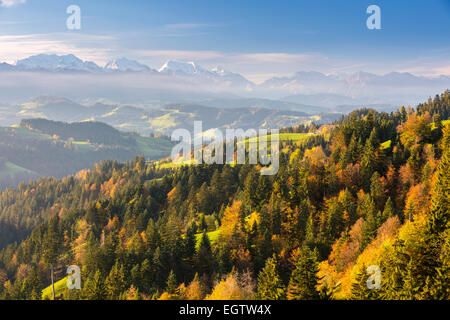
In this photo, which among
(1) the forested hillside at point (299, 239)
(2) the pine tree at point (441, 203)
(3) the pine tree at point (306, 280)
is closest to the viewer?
(3) the pine tree at point (306, 280)

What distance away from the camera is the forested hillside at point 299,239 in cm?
3912

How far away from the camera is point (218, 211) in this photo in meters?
110

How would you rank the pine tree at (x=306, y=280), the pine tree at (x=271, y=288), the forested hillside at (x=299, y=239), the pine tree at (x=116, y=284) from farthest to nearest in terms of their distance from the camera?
the pine tree at (x=116, y=284) < the pine tree at (x=271, y=288) < the forested hillside at (x=299, y=239) < the pine tree at (x=306, y=280)

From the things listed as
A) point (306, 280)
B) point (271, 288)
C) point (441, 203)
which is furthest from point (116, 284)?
point (441, 203)

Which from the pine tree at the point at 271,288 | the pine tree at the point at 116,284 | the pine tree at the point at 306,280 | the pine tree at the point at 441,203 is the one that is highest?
the pine tree at the point at 441,203

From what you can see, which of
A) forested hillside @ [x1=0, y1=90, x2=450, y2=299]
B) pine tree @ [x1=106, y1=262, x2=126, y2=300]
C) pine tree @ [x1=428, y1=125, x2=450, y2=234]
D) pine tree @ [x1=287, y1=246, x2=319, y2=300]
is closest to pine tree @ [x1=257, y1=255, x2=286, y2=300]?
forested hillside @ [x1=0, y1=90, x2=450, y2=299]

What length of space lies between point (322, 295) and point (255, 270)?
28781 millimetres

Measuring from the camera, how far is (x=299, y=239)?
245 ft

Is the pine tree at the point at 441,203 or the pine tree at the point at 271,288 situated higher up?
the pine tree at the point at 441,203

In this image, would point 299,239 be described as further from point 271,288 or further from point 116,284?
point 116,284

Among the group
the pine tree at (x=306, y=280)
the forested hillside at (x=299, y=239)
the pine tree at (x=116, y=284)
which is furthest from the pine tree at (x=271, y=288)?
the pine tree at (x=116, y=284)

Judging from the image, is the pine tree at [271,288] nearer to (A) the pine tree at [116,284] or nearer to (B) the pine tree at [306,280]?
(B) the pine tree at [306,280]

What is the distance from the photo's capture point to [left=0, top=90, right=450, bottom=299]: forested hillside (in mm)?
39125

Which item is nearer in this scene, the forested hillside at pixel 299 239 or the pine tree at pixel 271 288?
the forested hillside at pixel 299 239
